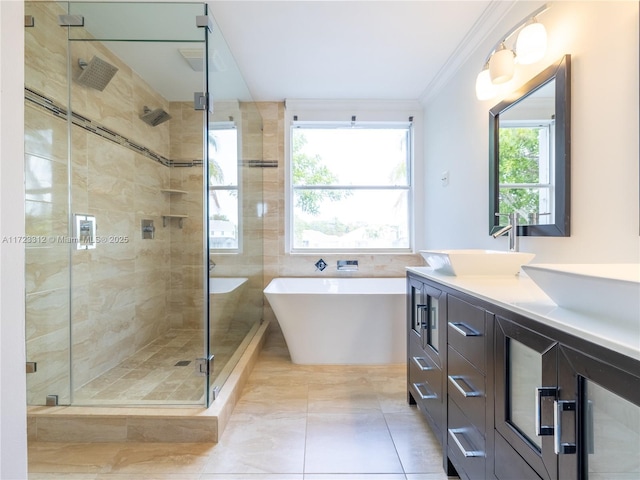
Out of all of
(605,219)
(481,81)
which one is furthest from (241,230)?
(605,219)

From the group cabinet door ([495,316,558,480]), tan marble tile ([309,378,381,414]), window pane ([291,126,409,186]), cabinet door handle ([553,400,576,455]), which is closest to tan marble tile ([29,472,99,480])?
tan marble tile ([309,378,381,414])

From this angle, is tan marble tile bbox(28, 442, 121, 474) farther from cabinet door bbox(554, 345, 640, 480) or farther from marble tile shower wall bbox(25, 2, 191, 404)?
cabinet door bbox(554, 345, 640, 480)

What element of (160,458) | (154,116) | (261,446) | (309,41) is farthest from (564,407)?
(154,116)

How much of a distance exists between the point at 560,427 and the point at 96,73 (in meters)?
2.89

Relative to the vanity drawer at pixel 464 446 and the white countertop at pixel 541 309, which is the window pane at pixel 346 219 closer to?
the white countertop at pixel 541 309

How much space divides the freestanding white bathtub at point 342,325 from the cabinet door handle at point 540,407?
1.67m

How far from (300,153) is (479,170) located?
1.78 meters

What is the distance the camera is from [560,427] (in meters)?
0.67

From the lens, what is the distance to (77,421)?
1593 millimetres

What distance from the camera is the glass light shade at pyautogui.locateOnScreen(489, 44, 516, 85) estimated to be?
154cm

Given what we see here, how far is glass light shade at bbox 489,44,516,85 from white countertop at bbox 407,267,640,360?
100cm

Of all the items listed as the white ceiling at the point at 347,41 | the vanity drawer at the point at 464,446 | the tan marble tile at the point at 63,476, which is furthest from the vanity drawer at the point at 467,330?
the white ceiling at the point at 347,41

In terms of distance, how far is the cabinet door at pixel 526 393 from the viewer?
2.33 feet

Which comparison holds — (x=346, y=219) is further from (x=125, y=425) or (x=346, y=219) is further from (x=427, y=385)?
(x=125, y=425)
